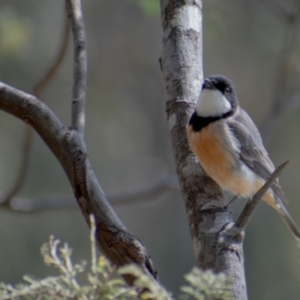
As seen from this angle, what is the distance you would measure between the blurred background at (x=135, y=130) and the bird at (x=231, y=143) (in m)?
2.38

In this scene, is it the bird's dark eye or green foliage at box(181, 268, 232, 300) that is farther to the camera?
the bird's dark eye


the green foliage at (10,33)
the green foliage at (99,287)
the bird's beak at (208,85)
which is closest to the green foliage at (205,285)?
the green foliage at (99,287)

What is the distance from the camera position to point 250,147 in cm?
404

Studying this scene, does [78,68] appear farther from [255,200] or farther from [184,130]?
[255,200]

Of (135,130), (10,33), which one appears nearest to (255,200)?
(10,33)

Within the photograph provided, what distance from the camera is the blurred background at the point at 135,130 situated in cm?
780

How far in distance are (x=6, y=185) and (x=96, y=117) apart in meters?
2.85

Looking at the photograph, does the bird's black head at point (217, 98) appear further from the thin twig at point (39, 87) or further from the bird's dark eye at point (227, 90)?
the thin twig at point (39, 87)

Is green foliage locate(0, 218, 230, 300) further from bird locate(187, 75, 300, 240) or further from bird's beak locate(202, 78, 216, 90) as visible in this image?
bird's beak locate(202, 78, 216, 90)

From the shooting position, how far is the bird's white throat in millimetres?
3470

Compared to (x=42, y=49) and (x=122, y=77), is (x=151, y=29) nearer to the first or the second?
(x=122, y=77)

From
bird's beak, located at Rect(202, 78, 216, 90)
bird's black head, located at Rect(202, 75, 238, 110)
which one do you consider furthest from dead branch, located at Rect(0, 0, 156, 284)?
bird's black head, located at Rect(202, 75, 238, 110)

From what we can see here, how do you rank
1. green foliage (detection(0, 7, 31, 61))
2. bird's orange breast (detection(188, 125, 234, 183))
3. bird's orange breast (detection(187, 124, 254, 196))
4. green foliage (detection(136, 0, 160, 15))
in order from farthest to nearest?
green foliage (detection(0, 7, 31, 61))
green foliage (detection(136, 0, 160, 15))
bird's orange breast (detection(187, 124, 254, 196))
bird's orange breast (detection(188, 125, 234, 183))

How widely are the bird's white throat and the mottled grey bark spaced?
27 centimetres
